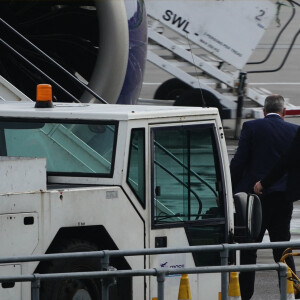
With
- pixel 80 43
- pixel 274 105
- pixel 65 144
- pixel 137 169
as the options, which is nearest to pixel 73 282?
pixel 137 169

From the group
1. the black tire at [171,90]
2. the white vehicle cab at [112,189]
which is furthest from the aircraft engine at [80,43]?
the black tire at [171,90]

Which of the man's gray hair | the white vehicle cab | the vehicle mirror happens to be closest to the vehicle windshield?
the white vehicle cab

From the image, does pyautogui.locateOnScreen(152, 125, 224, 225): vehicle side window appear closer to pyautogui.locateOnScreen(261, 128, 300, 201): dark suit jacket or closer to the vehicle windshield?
the vehicle windshield

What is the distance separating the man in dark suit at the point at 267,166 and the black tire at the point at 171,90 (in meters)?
10.2

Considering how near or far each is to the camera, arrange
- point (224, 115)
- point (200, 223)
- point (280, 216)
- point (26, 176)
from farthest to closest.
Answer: point (224, 115)
point (280, 216)
point (200, 223)
point (26, 176)

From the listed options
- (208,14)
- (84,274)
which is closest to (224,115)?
(208,14)

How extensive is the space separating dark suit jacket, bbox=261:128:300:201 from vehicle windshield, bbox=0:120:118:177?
193 cm

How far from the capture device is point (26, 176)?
27.6 ft

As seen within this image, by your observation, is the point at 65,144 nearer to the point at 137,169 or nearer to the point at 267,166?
the point at 137,169

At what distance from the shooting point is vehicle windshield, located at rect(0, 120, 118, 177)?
8961 mm

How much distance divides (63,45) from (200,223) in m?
5.57

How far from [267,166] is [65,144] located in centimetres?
237

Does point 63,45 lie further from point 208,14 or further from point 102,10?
point 208,14

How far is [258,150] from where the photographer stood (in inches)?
425
